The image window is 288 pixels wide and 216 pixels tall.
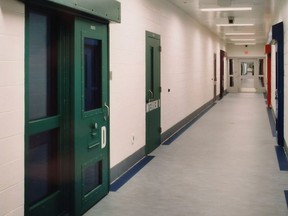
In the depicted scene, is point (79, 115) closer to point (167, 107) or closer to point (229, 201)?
point (229, 201)

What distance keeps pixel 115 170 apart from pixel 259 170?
7.32 feet

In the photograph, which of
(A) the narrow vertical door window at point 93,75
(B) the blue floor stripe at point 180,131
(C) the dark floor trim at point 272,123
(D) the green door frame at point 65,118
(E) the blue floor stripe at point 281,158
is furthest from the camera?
(C) the dark floor trim at point 272,123

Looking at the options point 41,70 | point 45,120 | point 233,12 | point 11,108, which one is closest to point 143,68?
point 41,70

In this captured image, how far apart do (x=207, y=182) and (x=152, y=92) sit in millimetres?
2474

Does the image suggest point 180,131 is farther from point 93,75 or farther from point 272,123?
point 93,75

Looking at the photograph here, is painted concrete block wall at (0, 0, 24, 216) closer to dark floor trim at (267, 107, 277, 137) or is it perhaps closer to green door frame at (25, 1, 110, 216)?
green door frame at (25, 1, 110, 216)

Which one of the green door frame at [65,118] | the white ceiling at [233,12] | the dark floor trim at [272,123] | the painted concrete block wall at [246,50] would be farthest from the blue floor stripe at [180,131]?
the painted concrete block wall at [246,50]

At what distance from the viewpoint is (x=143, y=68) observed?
22.0 ft

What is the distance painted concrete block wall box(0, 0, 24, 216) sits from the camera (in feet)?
9.50

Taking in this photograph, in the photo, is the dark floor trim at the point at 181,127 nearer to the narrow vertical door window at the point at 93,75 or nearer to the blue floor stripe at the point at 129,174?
the blue floor stripe at the point at 129,174

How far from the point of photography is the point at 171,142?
27.1 ft

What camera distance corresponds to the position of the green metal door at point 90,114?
3971 mm

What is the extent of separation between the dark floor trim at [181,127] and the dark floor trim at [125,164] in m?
1.66

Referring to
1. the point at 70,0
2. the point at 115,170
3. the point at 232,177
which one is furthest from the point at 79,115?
the point at 232,177
